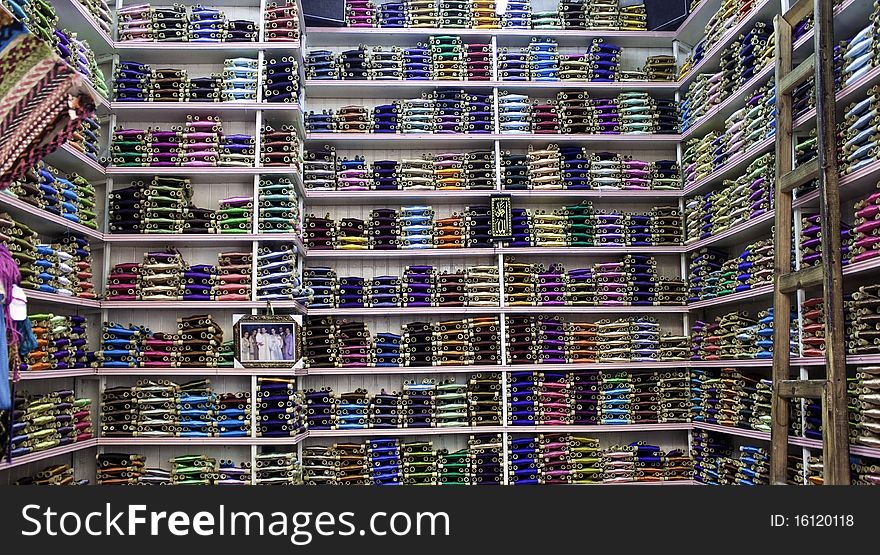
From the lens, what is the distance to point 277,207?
7035mm

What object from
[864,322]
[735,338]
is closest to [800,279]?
[864,322]

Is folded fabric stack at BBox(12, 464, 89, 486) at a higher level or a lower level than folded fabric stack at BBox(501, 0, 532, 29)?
lower

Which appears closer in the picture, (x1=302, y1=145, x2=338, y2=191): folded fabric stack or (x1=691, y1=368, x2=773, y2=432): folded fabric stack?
(x1=691, y1=368, x2=773, y2=432): folded fabric stack

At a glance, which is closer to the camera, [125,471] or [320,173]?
[125,471]

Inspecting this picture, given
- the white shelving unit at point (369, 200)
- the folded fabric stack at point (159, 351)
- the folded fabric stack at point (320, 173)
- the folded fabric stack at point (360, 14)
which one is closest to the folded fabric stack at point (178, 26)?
the white shelving unit at point (369, 200)

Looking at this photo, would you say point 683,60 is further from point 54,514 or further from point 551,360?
point 54,514

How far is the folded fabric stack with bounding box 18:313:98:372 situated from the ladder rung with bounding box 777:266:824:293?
5009 millimetres

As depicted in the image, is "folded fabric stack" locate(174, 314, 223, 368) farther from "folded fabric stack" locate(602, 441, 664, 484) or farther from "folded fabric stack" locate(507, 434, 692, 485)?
"folded fabric stack" locate(602, 441, 664, 484)

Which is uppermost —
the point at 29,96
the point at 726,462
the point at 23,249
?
the point at 29,96

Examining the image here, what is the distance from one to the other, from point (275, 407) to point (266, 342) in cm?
55

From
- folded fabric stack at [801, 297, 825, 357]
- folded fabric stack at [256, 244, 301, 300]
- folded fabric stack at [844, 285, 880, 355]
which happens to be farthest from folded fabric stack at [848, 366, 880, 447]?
folded fabric stack at [256, 244, 301, 300]

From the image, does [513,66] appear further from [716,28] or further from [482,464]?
[482,464]

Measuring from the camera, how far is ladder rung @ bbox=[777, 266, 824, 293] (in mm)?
5105

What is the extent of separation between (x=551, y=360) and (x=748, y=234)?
6.64 ft
